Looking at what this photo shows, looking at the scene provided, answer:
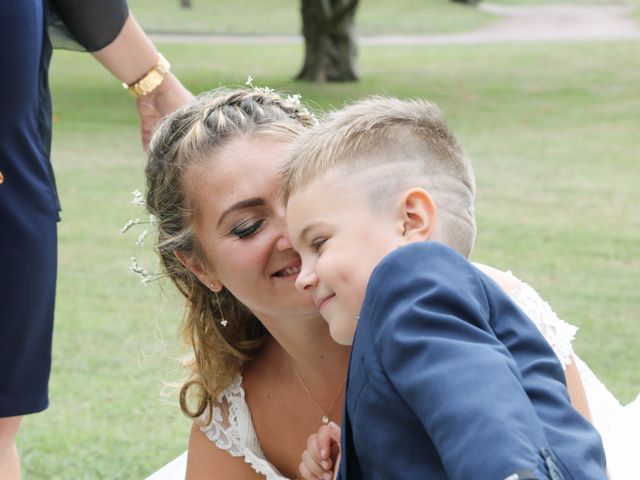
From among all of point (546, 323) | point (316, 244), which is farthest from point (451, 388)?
point (546, 323)

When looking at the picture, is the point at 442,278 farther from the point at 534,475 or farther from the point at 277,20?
the point at 277,20

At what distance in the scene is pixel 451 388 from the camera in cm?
148

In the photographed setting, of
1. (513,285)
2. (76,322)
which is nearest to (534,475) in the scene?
(513,285)

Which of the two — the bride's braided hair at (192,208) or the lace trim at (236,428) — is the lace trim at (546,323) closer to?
the bride's braided hair at (192,208)

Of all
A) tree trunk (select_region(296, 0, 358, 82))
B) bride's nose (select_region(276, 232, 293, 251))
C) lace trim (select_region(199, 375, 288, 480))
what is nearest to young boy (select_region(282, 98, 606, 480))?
bride's nose (select_region(276, 232, 293, 251))

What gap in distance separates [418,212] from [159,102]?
1.92m

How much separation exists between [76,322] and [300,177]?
5464 millimetres

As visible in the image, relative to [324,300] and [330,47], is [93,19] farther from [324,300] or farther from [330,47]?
[330,47]

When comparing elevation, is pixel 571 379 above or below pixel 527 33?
above

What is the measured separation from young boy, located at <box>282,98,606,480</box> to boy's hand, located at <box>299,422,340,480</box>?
1.95ft

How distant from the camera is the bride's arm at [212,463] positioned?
302 cm

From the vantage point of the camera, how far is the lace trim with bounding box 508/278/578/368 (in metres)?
2.51

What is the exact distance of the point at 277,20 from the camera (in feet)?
106

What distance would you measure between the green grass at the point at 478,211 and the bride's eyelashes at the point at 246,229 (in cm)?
45
